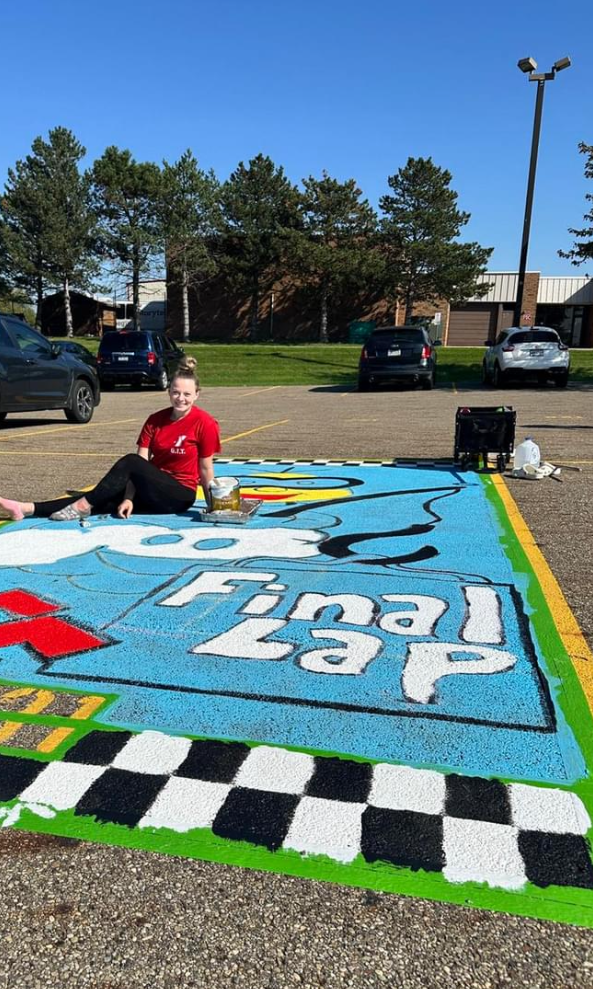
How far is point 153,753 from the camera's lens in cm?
232

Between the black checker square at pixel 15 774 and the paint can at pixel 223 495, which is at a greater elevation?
the paint can at pixel 223 495

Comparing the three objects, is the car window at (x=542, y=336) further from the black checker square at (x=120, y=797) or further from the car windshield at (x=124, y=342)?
the black checker square at (x=120, y=797)

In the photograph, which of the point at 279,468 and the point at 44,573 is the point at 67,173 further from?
the point at 44,573

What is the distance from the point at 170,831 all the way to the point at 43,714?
864 mm

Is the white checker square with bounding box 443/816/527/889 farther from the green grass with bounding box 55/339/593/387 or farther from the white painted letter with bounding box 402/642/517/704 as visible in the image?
the green grass with bounding box 55/339/593/387

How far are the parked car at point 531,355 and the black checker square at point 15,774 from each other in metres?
18.5

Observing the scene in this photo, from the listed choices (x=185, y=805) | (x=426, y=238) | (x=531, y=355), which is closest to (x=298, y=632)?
(x=185, y=805)

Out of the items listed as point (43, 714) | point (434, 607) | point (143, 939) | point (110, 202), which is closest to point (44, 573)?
point (43, 714)

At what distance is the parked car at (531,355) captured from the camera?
1886 cm

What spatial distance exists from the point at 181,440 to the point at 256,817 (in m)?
3.90

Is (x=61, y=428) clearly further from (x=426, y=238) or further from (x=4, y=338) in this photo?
(x=426, y=238)

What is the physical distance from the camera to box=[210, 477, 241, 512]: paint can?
5.48 meters

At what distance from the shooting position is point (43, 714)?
102 inches

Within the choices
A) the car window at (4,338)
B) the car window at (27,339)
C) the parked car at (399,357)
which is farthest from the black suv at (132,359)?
the car window at (4,338)
